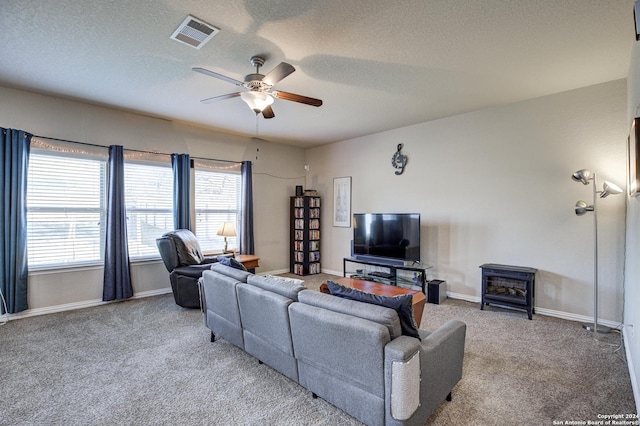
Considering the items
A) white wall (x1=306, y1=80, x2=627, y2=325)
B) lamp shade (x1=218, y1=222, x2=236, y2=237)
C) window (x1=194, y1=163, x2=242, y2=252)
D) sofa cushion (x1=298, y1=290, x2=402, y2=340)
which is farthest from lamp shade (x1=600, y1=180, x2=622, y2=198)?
window (x1=194, y1=163, x2=242, y2=252)

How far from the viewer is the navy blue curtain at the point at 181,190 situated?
16.8 ft

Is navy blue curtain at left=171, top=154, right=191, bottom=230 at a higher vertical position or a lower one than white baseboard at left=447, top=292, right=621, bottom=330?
higher

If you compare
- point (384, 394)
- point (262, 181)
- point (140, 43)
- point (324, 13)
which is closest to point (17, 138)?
point (140, 43)

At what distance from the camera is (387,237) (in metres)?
5.14

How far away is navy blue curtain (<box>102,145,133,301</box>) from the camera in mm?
4453

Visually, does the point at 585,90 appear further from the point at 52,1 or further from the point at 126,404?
the point at 126,404

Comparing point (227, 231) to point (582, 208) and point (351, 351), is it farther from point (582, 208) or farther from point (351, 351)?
point (582, 208)

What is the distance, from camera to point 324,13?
2318mm

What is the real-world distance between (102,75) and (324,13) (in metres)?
2.68

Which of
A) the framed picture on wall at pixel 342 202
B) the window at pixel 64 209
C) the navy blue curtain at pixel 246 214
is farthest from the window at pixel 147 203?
the framed picture on wall at pixel 342 202

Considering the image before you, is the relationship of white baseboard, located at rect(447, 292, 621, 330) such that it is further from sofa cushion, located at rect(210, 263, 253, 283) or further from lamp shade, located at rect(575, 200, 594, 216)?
sofa cushion, located at rect(210, 263, 253, 283)

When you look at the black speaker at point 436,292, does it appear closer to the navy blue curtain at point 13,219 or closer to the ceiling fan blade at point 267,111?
the ceiling fan blade at point 267,111

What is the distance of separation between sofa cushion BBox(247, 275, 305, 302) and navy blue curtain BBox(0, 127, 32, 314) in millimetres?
3314

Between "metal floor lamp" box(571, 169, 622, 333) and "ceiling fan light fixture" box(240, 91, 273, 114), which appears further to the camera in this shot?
"metal floor lamp" box(571, 169, 622, 333)
